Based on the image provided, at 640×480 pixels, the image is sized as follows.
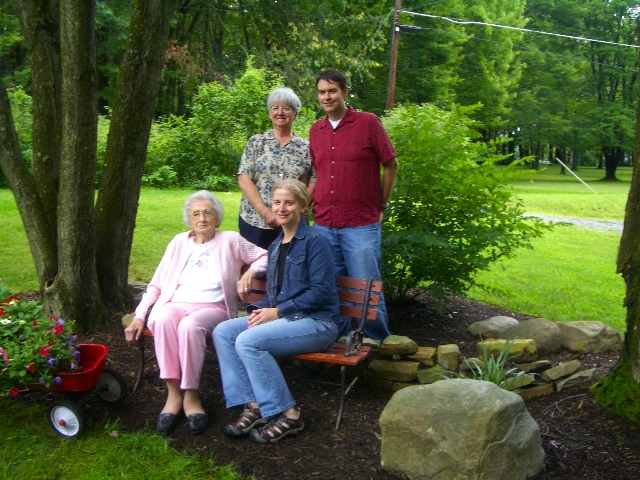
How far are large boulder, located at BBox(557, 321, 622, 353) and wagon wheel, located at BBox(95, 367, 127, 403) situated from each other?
10.7 ft

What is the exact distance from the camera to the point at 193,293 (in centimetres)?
408

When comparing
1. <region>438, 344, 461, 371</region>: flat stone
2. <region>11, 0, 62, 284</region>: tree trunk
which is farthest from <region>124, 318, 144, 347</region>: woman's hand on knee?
<region>438, 344, 461, 371</region>: flat stone

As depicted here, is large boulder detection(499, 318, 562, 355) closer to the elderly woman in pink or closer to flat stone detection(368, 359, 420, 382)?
flat stone detection(368, 359, 420, 382)

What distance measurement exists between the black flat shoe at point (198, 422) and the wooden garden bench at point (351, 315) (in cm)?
62

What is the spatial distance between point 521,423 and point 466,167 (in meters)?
2.72

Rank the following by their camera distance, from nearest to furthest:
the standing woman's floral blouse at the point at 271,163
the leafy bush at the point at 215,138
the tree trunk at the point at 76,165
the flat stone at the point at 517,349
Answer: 1. the flat stone at the point at 517,349
2. the standing woman's floral blouse at the point at 271,163
3. the tree trunk at the point at 76,165
4. the leafy bush at the point at 215,138

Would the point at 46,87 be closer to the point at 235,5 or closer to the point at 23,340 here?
the point at 23,340

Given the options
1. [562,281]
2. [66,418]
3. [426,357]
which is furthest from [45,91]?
[562,281]

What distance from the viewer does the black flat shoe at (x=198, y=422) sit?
3.65 meters

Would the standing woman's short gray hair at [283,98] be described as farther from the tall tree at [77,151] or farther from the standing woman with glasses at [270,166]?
the tall tree at [77,151]

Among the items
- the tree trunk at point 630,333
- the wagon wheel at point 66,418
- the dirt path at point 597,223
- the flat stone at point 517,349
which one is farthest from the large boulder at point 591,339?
the dirt path at point 597,223

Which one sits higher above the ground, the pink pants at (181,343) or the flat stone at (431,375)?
the pink pants at (181,343)

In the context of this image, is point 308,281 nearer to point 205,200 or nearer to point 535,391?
point 205,200

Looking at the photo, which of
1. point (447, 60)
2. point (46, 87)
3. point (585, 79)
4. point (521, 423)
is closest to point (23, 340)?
point (46, 87)
